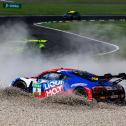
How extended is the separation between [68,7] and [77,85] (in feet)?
175

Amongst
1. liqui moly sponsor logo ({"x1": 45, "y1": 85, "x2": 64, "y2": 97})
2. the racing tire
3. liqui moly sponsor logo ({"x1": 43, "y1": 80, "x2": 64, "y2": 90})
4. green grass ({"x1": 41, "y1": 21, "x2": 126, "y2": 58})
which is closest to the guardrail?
green grass ({"x1": 41, "y1": 21, "x2": 126, "y2": 58})

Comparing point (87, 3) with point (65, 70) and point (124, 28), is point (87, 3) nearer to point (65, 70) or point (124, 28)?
point (124, 28)

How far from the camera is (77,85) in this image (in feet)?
45.2

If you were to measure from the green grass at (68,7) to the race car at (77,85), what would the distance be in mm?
40467

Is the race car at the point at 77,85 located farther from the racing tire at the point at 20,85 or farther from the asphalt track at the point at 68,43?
the asphalt track at the point at 68,43

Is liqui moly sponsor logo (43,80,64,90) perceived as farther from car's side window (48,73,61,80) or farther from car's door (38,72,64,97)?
car's side window (48,73,61,80)

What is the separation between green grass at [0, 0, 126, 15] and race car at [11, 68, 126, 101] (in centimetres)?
4047

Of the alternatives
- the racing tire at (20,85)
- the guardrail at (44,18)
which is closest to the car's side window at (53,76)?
the racing tire at (20,85)

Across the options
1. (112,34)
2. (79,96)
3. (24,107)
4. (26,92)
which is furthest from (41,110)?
(112,34)

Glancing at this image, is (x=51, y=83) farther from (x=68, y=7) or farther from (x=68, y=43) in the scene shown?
(x=68, y=7)

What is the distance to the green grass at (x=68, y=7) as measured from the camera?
5780 cm

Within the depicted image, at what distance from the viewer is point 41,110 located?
11.8m

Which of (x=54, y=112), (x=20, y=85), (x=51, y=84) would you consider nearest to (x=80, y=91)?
(x=51, y=84)

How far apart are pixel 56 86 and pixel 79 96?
1161 mm
